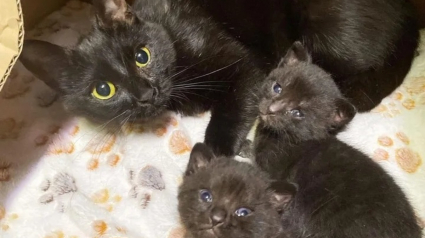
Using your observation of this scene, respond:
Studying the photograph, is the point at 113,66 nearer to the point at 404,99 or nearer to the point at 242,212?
the point at 242,212

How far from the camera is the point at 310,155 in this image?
141 cm

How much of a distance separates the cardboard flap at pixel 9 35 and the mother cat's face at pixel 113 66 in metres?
0.41

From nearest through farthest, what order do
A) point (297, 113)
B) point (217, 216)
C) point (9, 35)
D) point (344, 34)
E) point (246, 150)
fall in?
point (9, 35)
point (217, 216)
point (297, 113)
point (344, 34)
point (246, 150)

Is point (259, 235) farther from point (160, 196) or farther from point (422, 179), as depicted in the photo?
point (422, 179)

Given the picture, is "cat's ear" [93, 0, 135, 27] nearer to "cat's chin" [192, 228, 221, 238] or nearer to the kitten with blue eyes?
the kitten with blue eyes

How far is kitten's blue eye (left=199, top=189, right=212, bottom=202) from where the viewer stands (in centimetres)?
126

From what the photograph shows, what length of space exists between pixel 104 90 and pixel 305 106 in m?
0.62

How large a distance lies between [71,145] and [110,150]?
0.14 metres

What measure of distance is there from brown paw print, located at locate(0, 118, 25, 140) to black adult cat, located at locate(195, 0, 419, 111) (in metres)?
0.83

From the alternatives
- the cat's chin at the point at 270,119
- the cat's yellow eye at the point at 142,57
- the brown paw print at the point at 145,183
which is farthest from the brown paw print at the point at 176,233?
the cat's yellow eye at the point at 142,57

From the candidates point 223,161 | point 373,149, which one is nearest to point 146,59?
point 223,161

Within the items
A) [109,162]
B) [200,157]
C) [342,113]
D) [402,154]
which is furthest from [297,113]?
[109,162]

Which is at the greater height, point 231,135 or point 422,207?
point 231,135

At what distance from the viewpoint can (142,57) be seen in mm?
1402
